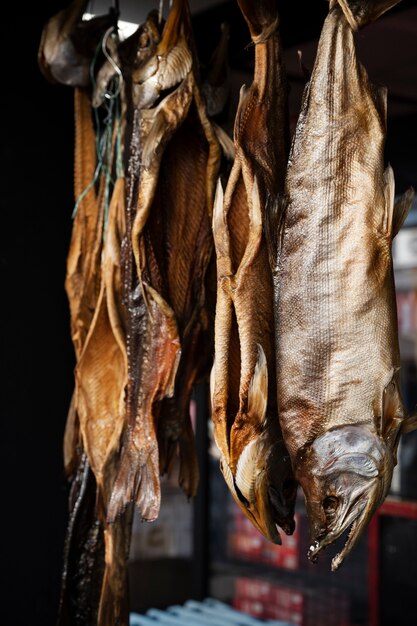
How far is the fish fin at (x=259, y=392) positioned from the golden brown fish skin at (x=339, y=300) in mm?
31

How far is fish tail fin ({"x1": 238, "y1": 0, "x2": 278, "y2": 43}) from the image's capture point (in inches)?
73.8

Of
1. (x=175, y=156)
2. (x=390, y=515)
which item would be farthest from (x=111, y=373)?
(x=390, y=515)

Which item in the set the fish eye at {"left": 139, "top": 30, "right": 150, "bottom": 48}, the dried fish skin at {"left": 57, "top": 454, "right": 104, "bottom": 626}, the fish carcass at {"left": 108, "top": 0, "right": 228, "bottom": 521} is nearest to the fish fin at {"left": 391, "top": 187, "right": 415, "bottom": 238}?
the fish carcass at {"left": 108, "top": 0, "right": 228, "bottom": 521}

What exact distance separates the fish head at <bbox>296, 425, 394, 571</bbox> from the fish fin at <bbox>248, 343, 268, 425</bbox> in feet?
0.39

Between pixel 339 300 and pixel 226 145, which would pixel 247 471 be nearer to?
pixel 339 300

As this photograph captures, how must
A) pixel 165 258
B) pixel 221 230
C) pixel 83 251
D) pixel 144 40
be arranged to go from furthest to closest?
pixel 83 251 → pixel 144 40 → pixel 165 258 → pixel 221 230

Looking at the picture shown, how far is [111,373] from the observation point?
7.88ft

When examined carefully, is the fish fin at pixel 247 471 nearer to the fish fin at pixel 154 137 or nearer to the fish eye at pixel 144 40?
the fish fin at pixel 154 137

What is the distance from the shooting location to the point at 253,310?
5.84ft

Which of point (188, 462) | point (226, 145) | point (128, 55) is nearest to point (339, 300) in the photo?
point (226, 145)

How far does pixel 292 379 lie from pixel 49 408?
1515mm

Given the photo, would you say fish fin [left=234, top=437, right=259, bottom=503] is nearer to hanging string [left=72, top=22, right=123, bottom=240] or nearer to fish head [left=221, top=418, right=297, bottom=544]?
fish head [left=221, top=418, right=297, bottom=544]

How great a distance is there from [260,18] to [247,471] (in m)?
0.92

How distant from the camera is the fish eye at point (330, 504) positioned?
1631mm
